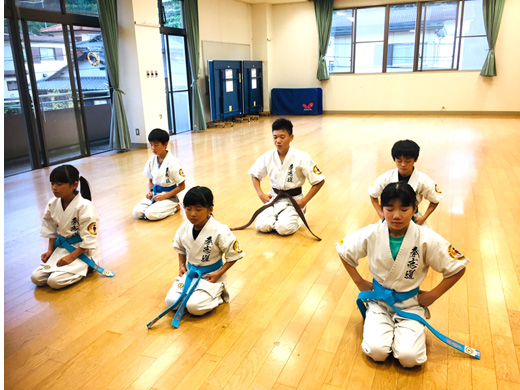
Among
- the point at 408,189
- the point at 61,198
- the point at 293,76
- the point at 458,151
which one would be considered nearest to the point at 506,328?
the point at 408,189

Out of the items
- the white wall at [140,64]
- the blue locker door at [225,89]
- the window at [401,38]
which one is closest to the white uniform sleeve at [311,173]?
the white wall at [140,64]

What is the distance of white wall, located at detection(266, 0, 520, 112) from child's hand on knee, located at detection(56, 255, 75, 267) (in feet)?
35.2

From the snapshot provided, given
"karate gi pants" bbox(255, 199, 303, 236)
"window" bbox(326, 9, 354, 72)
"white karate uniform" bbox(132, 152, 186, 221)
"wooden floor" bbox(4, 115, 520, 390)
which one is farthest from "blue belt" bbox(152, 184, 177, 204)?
"window" bbox(326, 9, 354, 72)

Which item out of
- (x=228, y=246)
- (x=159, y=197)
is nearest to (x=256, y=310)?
(x=228, y=246)

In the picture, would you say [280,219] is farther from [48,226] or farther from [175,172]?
[48,226]

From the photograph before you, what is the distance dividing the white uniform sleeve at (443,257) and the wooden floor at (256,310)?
0.43m

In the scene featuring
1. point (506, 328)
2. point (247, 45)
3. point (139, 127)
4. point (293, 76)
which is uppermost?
point (247, 45)

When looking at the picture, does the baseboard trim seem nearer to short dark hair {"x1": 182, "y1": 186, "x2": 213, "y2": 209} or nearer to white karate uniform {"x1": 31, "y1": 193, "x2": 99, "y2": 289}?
white karate uniform {"x1": 31, "y1": 193, "x2": 99, "y2": 289}

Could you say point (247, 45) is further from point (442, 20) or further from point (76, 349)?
point (76, 349)

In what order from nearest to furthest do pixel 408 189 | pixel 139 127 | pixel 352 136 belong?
pixel 408 189 → pixel 139 127 → pixel 352 136

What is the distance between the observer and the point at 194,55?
9.47 m

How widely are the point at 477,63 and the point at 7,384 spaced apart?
12.0 meters

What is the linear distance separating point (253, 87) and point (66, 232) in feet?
31.7

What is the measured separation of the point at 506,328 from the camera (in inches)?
86.0
